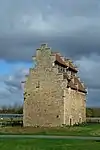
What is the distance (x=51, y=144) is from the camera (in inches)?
1342

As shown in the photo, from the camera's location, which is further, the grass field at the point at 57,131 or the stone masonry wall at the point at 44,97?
the stone masonry wall at the point at 44,97

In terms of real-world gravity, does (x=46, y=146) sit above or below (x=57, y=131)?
below

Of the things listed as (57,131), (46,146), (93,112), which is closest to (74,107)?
(57,131)

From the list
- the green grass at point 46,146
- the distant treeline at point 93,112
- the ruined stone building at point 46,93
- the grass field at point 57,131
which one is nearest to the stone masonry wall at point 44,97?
the ruined stone building at point 46,93

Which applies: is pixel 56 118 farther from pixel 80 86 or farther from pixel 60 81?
pixel 80 86

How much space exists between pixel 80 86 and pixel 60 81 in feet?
61.9

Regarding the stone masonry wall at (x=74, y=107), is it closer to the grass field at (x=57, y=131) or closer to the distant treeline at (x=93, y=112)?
the grass field at (x=57, y=131)

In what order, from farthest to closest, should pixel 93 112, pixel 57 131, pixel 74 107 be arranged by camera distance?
pixel 93 112 → pixel 74 107 → pixel 57 131

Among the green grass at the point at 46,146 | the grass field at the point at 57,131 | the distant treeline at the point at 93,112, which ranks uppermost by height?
the distant treeline at the point at 93,112

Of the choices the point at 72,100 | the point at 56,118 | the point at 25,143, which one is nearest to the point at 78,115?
the point at 72,100

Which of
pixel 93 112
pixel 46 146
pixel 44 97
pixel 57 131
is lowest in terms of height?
pixel 46 146

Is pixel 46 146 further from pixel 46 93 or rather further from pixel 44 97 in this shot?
pixel 46 93

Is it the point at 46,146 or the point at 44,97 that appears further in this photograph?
the point at 44,97

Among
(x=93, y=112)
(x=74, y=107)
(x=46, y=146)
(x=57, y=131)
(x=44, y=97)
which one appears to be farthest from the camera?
(x=93, y=112)
